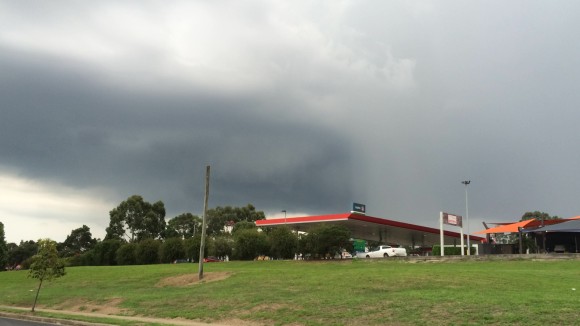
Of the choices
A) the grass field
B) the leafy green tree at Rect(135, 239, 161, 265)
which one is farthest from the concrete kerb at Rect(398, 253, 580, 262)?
the leafy green tree at Rect(135, 239, 161, 265)

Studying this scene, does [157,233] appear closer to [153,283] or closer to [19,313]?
[153,283]

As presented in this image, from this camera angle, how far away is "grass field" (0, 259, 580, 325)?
14766mm

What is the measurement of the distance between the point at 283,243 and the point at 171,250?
1808cm

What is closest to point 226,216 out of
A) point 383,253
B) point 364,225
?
point 364,225

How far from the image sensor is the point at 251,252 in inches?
2197

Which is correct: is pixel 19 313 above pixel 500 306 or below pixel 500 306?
below

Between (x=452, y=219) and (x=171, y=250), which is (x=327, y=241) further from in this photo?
(x=171, y=250)

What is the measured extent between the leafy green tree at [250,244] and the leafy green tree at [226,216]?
66640mm

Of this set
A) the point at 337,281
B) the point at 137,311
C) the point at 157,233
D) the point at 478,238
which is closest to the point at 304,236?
the point at 337,281

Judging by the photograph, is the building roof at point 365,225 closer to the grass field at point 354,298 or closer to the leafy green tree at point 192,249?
the leafy green tree at point 192,249

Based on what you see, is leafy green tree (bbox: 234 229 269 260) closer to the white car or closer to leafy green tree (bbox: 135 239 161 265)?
the white car

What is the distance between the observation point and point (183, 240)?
63438 millimetres

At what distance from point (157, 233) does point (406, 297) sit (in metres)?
96.3

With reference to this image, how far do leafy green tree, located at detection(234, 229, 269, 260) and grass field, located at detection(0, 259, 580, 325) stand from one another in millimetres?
21207
